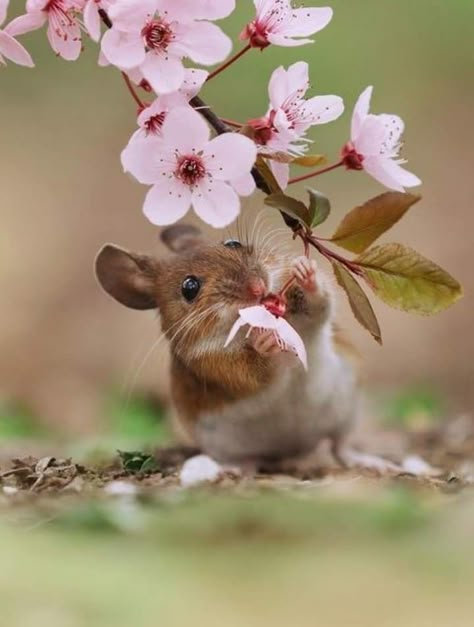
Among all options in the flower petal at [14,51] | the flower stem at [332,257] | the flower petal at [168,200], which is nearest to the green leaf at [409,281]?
the flower stem at [332,257]

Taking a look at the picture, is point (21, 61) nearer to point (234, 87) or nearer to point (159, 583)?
point (159, 583)

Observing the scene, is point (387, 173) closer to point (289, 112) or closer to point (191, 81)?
point (289, 112)

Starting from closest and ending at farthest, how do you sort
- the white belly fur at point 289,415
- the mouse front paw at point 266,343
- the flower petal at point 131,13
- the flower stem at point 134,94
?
the flower petal at point 131,13, the flower stem at point 134,94, the mouse front paw at point 266,343, the white belly fur at point 289,415

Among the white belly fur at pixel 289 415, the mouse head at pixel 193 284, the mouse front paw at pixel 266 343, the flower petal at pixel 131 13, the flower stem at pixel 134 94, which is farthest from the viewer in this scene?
the white belly fur at pixel 289 415

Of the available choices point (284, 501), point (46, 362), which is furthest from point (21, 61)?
point (46, 362)

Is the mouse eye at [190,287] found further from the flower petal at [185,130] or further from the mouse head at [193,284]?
the flower petal at [185,130]

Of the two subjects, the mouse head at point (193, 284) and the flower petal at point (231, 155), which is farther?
the mouse head at point (193, 284)

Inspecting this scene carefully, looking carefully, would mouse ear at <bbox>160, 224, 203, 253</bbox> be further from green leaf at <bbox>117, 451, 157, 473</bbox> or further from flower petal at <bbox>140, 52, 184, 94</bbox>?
flower petal at <bbox>140, 52, 184, 94</bbox>
